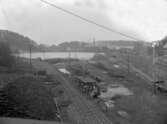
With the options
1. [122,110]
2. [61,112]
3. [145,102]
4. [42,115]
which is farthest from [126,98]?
[42,115]

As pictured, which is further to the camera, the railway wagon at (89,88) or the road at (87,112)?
the railway wagon at (89,88)

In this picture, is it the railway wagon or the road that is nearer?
the road

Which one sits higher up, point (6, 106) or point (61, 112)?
point (6, 106)

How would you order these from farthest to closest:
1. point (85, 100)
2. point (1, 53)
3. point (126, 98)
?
1. point (1, 53)
2. point (126, 98)
3. point (85, 100)

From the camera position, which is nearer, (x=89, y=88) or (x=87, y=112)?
(x=87, y=112)

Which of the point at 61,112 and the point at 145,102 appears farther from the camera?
the point at 145,102

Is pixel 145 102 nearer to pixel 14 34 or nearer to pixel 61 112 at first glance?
pixel 61 112

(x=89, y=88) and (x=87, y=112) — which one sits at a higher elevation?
(x=89, y=88)

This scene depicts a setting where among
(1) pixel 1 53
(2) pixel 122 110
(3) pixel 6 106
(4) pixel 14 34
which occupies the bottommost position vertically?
(2) pixel 122 110

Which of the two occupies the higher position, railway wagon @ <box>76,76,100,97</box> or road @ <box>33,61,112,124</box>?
railway wagon @ <box>76,76,100,97</box>

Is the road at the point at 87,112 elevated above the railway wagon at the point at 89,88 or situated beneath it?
situated beneath

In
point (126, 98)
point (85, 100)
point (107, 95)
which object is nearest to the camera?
point (85, 100)

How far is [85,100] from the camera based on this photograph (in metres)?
8.87

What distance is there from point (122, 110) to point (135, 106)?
0.74 m
